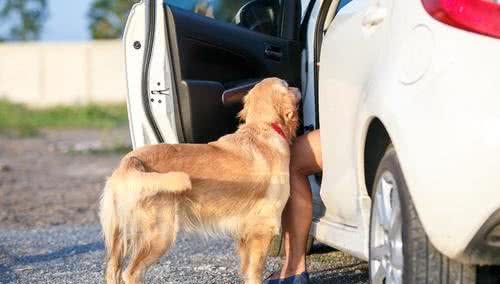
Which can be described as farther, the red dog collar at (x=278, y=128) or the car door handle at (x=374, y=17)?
the red dog collar at (x=278, y=128)

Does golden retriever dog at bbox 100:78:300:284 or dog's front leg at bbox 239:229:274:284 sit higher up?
golden retriever dog at bbox 100:78:300:284

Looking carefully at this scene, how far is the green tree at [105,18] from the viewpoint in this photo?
5625 centimetres

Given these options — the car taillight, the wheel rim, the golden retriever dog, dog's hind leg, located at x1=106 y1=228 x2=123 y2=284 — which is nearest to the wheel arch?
the wheel rim

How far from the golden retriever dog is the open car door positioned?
37cm

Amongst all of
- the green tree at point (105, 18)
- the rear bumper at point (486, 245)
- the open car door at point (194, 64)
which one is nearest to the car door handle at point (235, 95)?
the open car door at point (194, 64)

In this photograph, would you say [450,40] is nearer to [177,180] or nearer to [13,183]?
[177,180]

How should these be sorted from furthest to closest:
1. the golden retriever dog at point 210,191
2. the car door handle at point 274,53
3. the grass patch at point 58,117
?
the grass patch at point 58,117 → the car door handle at point 274,53 → the golden retriever dog at point 210,191

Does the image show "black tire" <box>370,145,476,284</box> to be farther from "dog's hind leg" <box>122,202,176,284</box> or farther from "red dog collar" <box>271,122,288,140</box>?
"red dog collar" <box>271,122,288,140</box>

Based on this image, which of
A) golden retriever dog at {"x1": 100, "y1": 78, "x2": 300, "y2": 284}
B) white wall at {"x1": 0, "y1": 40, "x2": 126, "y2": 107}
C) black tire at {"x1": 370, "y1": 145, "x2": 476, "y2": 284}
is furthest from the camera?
white wall at {"x1": 0, "y1": 40, "x2": 126, "y2": 107}

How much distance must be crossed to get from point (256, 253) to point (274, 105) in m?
0.77

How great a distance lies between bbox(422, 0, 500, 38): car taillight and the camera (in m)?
3.76

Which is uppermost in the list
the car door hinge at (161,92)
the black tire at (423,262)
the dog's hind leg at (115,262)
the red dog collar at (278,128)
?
the car door hinge at (161,92)

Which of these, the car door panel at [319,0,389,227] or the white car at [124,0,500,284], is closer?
the white car at [124,0,500,284]

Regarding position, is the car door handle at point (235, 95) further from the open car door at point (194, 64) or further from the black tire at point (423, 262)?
the black tire at point (423, 262)
